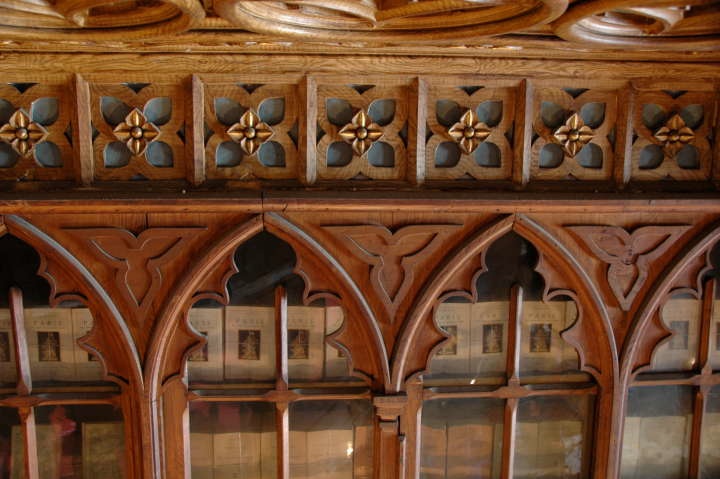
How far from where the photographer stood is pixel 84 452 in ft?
8.25

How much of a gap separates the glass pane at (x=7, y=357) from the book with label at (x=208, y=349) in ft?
2.10

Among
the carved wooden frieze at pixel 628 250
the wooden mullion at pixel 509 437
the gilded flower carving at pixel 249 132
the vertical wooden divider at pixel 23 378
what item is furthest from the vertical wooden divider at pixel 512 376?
the vertical wooden divider at pixel 23 378

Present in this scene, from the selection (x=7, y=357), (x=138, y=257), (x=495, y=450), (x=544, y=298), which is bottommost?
(x=495, y=450)

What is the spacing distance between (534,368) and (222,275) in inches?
49.1

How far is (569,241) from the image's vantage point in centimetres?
239

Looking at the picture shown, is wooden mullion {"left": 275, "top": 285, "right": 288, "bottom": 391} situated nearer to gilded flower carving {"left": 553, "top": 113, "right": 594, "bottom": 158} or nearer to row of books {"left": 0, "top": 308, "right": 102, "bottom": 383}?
row of books {"left": 0, "top": 308, "right": 102, "bottom": 383}

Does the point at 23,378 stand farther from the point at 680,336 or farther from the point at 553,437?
the point at 680,336

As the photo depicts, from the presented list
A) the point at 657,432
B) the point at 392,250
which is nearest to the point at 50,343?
the point at 392,250

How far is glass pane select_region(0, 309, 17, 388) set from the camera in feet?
8.04

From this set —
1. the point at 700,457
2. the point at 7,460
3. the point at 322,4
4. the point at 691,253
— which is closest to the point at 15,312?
the point at 7,460

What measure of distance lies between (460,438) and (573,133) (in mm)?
1234

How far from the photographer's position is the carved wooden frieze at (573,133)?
237 centimetres

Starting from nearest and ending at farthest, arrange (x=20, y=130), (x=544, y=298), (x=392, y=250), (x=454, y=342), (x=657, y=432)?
(x=20, y=130), (x=392, y=250), (x=544, y=298), (x=454, y=342), (x=657, y=432)

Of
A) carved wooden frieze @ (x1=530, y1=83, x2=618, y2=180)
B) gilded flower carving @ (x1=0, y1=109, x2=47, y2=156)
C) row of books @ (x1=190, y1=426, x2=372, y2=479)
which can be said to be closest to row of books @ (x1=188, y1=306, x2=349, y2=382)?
row of books @ (x1=190, y1=426, x2=372, y2=479)
